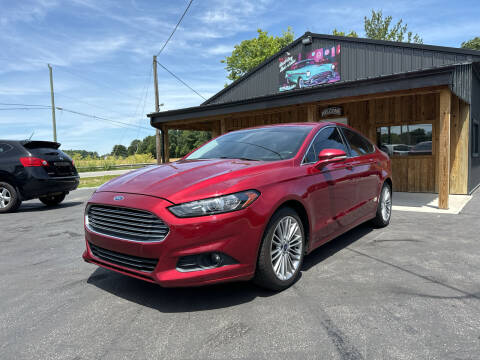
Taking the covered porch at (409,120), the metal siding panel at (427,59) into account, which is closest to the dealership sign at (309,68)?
the covered porch at (409,120)

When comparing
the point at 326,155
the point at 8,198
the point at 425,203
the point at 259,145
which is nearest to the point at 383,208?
the point at 326,155

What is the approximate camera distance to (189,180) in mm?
2764

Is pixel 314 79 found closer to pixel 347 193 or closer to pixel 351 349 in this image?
pixel 347 193

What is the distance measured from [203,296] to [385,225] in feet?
12.4

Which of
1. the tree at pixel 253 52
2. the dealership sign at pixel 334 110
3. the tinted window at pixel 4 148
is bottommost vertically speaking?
the tinted window at pixel 4 148

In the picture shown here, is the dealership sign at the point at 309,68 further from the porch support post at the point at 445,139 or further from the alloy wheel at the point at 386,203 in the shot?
the alloy wheel at the point at 386,203

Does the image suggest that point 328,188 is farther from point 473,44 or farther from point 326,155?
point 473,44

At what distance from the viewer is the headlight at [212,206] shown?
247cm

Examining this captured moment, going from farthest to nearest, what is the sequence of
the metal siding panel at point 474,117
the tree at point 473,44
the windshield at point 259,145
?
1. the tree at point 473,44
2. the metal siding panel at point 474,117
3. the windshield at point 259,145

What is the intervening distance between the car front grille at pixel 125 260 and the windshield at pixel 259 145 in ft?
4.90

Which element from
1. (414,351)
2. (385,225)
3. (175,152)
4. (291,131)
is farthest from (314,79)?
(175,152)

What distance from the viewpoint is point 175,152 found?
297ft

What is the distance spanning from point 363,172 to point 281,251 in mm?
2110

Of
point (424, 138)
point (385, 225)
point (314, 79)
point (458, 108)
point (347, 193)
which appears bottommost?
point (385, 225)
